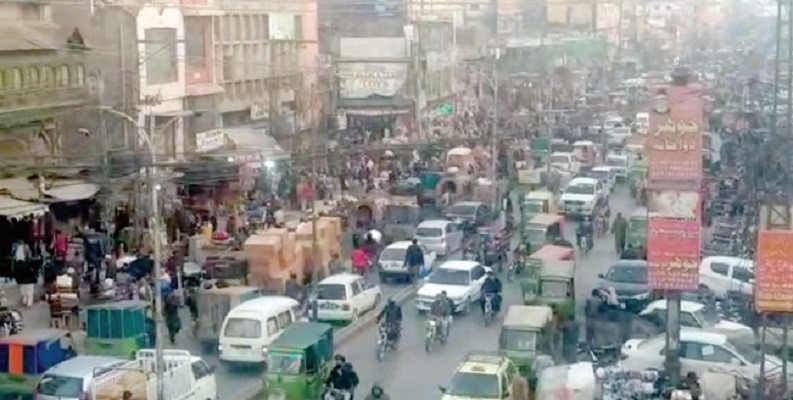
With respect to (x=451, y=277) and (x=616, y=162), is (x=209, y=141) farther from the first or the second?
(x=616, y=162)

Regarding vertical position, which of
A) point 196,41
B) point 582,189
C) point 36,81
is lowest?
point 582,189

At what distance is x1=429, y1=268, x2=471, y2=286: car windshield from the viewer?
58.0 ft

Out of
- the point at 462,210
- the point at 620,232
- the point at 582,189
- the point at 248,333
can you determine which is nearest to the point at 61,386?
the point at 248,333

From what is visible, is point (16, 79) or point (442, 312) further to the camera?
point (16, 79)

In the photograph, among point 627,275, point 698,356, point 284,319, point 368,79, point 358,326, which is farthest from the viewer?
point 368,79

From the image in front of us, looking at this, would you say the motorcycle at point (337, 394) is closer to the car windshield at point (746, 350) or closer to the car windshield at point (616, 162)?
the car windshield at point (746, 350)

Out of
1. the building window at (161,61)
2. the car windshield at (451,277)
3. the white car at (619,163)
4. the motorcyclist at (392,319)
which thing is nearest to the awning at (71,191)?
the building window at (161,61)

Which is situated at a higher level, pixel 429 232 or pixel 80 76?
pixel 80 76

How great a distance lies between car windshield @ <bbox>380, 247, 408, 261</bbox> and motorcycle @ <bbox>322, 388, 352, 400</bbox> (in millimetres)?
6913

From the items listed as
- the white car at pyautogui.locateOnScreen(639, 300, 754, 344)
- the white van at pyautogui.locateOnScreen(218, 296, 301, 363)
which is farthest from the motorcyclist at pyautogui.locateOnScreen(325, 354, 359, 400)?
the white car at pyautogui.locateOnScreen(639, 300, 754, 344)

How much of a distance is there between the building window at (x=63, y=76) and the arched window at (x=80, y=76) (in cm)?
29

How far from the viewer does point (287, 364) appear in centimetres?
1302

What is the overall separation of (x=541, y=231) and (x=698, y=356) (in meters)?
7.64

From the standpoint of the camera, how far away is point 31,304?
17.5 metres
